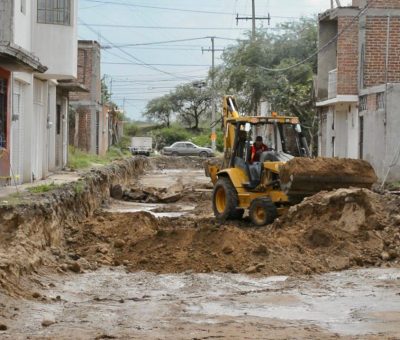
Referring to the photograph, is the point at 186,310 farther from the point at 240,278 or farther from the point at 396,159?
the point at 396,159

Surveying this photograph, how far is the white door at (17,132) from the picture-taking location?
76.1 ft

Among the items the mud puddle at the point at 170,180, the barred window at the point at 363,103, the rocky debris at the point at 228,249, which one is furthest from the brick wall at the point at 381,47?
the rocky debris at the point at 228,249

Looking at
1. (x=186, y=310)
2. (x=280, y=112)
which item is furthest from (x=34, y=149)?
(x=280, y=112)

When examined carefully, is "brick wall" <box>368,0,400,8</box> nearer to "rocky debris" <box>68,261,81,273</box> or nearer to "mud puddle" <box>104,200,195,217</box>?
"mud puddle" <box>104,200,195,217</box>

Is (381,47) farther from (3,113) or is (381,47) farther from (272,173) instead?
(3,113)

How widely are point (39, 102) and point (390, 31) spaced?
1391 centimetres

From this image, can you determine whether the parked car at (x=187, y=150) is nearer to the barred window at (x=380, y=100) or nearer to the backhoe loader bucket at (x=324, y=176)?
the barred window at (x=380, y=100)

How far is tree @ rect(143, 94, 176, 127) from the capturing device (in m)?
113

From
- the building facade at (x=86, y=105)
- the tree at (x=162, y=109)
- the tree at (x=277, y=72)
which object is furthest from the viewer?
the tree at (x=162, y=109)

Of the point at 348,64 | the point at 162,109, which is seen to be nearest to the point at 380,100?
the point at 348,64

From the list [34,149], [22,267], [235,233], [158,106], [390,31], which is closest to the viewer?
[22,267]

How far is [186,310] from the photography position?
1096cm

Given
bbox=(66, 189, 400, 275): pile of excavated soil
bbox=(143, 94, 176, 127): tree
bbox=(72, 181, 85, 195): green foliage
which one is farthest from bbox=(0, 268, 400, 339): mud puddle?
bbox=(143, 94, 176, 127): tree

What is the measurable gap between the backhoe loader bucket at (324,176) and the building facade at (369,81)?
10164 mm
